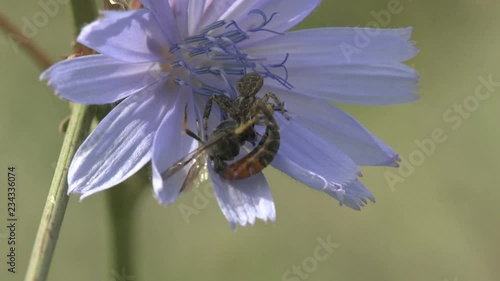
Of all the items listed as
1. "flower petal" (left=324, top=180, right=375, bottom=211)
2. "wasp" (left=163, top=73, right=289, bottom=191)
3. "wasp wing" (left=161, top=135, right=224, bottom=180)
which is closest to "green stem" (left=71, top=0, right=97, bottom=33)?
"wasp" (left=163, top=73, right=289, bottom=191)

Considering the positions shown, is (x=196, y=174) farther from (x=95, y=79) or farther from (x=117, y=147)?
(x=95, y=79)

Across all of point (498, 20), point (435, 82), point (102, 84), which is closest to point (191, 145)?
point (102, 84)

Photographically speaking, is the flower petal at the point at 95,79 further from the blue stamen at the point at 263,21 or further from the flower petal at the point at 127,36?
the blue stamen at the point at 263,21

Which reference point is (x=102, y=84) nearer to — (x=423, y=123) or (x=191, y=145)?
(x=191, y=145)

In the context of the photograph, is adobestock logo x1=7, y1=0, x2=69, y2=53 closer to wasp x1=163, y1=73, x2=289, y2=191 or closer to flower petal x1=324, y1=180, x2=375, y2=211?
wasp x1=163, y1=73, x2=289, y2=191

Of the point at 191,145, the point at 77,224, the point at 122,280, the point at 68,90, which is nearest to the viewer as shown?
the point at 68,90

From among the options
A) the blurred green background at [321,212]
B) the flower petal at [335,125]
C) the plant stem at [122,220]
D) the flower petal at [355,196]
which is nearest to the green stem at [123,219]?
the plant stem at [122,220]
